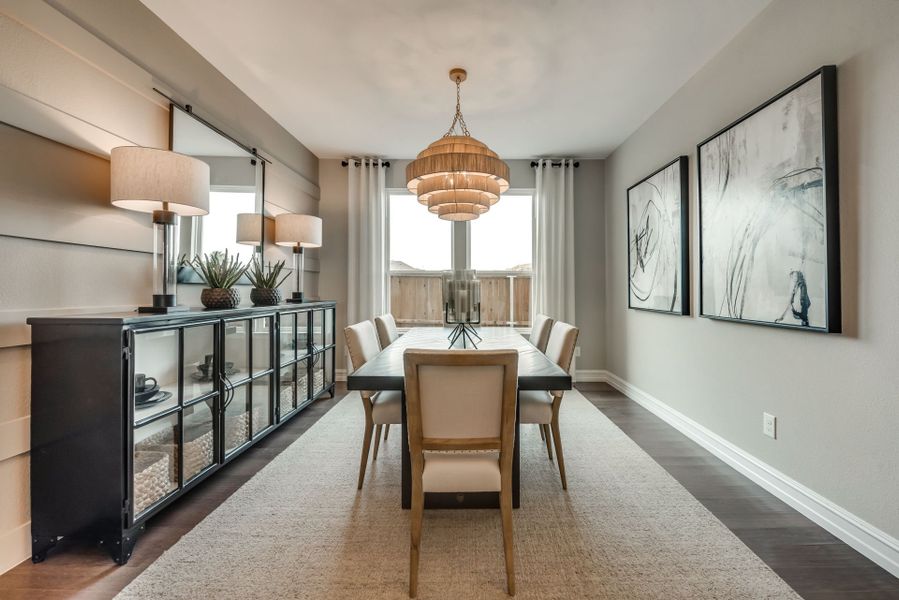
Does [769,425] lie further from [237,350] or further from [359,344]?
[237,350]

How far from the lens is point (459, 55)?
8.52 feet

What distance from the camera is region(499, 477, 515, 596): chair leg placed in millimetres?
1430

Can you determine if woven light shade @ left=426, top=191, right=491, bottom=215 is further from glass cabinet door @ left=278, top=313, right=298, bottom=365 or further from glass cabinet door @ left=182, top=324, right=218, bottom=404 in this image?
glass cabinet door @ left=182, top=324, right=218, bottom=404

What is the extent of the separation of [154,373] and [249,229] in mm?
1654

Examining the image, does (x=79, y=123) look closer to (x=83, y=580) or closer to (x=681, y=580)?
(x=83, y=580)

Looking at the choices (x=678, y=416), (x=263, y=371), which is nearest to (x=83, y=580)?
(x=263, y=371)

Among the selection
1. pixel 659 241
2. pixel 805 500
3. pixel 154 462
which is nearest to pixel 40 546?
pixel 154 462

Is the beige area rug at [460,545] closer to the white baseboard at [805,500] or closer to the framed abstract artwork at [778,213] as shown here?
the white baseboard at [805,500]

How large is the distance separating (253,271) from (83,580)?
2119 millimetres

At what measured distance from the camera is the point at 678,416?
10.2 ft

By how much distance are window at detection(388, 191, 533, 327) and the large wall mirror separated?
5.64 feet

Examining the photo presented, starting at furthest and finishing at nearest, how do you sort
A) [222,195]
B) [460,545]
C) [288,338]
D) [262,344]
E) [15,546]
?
[288,338] < [222,195] < [262,344] < [460,545] < [15,546]

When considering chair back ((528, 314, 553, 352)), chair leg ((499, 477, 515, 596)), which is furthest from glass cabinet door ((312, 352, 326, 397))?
chair leg ((499, 477, 515, 596))

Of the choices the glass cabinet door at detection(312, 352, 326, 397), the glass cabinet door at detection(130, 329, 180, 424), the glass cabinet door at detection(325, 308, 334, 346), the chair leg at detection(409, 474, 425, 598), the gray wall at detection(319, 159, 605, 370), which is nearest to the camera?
the chair leg at detection(409, 474, 425, 598)
